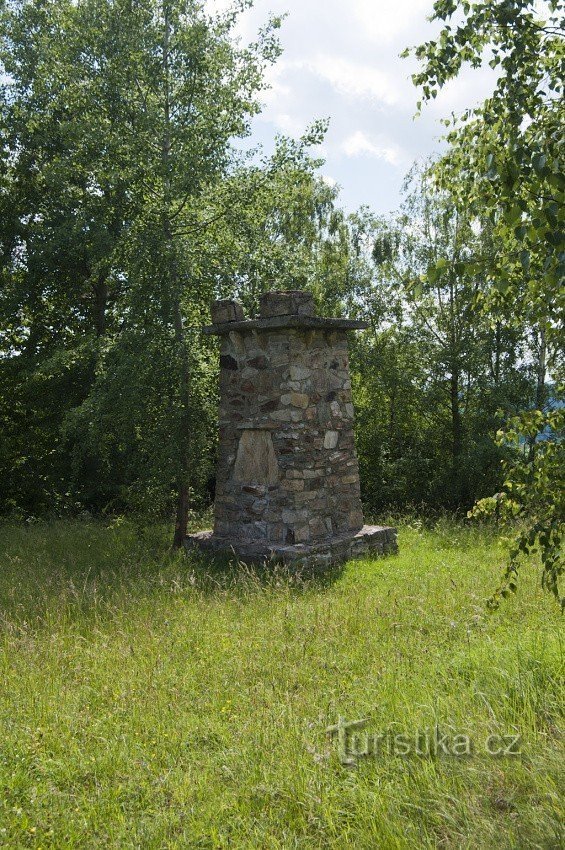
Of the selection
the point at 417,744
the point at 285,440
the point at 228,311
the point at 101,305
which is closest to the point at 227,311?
the point at 228,311

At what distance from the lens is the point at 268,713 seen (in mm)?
4414

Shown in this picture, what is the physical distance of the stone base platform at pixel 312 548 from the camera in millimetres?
8844

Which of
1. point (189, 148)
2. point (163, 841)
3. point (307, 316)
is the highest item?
point (189, 148)

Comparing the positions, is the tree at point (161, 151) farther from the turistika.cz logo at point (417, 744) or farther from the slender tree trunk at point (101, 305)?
the turistika.cz logo at point (417, 744)

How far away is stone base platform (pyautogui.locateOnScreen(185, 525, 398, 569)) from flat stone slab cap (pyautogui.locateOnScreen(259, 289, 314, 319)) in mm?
2926

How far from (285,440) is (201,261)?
2.68 meters

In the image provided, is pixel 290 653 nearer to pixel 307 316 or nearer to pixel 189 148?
pixel 307 316

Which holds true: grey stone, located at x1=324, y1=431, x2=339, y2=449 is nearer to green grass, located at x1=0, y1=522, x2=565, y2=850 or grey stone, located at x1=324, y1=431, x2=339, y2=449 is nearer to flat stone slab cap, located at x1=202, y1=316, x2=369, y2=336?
flat stone slab cap, located at x1=202, y1=316, x2=369, y2=336

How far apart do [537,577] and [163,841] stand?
513 centimetres

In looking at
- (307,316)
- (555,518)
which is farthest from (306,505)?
(555,518)

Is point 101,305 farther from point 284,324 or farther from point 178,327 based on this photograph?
point 284,324

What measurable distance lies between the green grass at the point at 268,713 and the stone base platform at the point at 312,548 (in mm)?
1242

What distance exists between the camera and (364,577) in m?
8.59

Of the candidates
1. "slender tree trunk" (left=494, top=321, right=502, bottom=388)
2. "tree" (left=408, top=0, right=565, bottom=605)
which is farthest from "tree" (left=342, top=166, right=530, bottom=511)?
"tree" (left=408, top=0, right=565, bottom=605)
